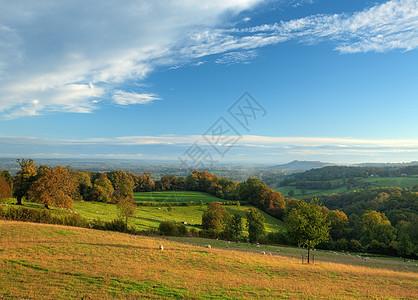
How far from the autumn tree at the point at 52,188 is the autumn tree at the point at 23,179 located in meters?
1.23

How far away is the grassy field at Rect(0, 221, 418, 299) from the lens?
1238 centimetres

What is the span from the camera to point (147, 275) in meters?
15.2

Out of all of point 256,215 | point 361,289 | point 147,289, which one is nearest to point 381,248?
point 256,215

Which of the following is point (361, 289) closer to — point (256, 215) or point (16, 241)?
point (16, 241)

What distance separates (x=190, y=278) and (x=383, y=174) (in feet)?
621

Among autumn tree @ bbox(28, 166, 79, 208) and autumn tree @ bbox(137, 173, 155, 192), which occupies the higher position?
autumn tree @ bbox(28, 166, 79, 208)

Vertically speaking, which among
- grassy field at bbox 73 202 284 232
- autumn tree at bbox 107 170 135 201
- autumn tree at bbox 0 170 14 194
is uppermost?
autumn tree at bbox 0 170 14 194

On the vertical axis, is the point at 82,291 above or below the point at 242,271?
above

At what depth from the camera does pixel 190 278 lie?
15641 millimetres

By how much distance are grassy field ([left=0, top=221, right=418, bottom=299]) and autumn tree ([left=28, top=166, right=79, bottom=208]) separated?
17.0 metres

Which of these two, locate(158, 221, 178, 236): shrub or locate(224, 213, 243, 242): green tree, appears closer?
locate(158, 221, 178, 236): shrub

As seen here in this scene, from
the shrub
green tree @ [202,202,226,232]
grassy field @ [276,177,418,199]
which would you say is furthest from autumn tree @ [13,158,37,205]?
grassy field @ [276,177,418,199]

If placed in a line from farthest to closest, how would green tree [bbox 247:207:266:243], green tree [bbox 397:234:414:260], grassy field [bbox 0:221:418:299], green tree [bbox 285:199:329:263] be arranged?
1. green tree [bbox 247:207:266:243]
2. green tree [bbox 397:234:414:260]
3. green tree [bbox 285:199:329:263]
4. grassy field [bbox 0:221:418:299]

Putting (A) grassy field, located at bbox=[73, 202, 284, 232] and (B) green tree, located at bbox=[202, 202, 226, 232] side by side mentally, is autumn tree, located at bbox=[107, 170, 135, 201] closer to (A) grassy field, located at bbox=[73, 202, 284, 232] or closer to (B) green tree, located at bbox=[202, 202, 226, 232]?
(A) grassy field, located at bbox=[73, 202, 284, 232]
